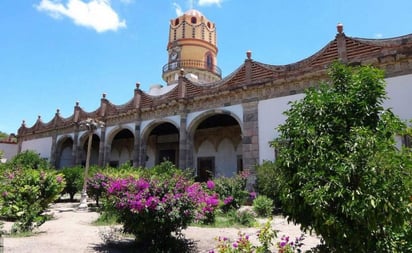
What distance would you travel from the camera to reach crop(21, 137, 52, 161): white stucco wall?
79.9 ft

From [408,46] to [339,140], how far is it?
357 inches

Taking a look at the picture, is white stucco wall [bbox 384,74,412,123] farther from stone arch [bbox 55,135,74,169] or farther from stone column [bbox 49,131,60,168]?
stone column [bbox 49,131,60,168]

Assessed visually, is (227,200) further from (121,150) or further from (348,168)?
(121,150)

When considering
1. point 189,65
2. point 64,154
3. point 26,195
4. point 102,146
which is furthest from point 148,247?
point 64,154

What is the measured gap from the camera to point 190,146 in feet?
51.8

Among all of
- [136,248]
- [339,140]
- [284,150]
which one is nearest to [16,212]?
[136,248]

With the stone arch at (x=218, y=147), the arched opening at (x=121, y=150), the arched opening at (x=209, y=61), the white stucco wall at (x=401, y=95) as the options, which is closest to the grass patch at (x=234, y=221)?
the white stucco wall at (x=401, y=95)

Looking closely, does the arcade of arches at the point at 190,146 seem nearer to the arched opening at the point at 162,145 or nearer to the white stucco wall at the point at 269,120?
the arched opening at the point at 162,145

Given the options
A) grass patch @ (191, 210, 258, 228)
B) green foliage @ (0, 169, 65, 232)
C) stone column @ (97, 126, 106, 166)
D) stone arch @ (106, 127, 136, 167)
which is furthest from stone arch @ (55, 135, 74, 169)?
grass patch @ (191, 210, 258, 228)

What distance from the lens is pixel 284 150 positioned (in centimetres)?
343

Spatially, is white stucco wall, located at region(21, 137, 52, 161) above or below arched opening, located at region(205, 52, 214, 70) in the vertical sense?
below

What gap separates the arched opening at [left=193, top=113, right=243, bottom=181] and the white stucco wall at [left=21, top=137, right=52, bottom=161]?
42.4ft

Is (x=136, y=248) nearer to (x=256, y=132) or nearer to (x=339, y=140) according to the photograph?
(x=339, y=140)

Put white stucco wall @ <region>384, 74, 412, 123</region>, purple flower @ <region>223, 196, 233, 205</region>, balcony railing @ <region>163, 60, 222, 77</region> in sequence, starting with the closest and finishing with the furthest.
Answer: purple flower @ <region>223, 196, 233, 205</region> < white stucco wall @ <region>384, 74, 412, 123</region> < balcony railing @ <region>163, 60, 222, 77</region>
